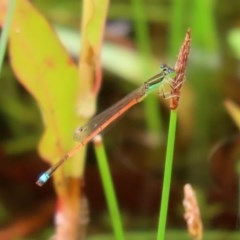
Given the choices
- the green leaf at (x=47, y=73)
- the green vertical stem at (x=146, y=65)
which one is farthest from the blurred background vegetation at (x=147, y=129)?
the green leaf at (x=47, y=73)

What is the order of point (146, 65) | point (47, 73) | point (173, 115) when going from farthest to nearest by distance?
point (146, 65), point (47, 73), point (173, 115)

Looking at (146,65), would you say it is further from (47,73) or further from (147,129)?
(47,73)

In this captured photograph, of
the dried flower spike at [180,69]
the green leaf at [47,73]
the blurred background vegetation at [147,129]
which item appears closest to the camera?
the dried flower spike at [180,69]

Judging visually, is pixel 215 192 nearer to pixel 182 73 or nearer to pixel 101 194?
pixel 101 194

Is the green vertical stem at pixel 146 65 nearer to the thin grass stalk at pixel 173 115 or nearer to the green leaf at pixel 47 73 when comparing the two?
the green leaf at pixel 47 73

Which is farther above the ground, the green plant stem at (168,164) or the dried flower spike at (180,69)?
the dried flower spike at (180,69)

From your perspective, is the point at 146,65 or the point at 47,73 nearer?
the point at 47,73

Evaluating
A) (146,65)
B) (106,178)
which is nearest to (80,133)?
(106,178)

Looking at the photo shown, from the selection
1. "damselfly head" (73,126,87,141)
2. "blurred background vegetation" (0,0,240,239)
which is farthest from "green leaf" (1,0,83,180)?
"blurred background vegetation" (0,0,240,239)
